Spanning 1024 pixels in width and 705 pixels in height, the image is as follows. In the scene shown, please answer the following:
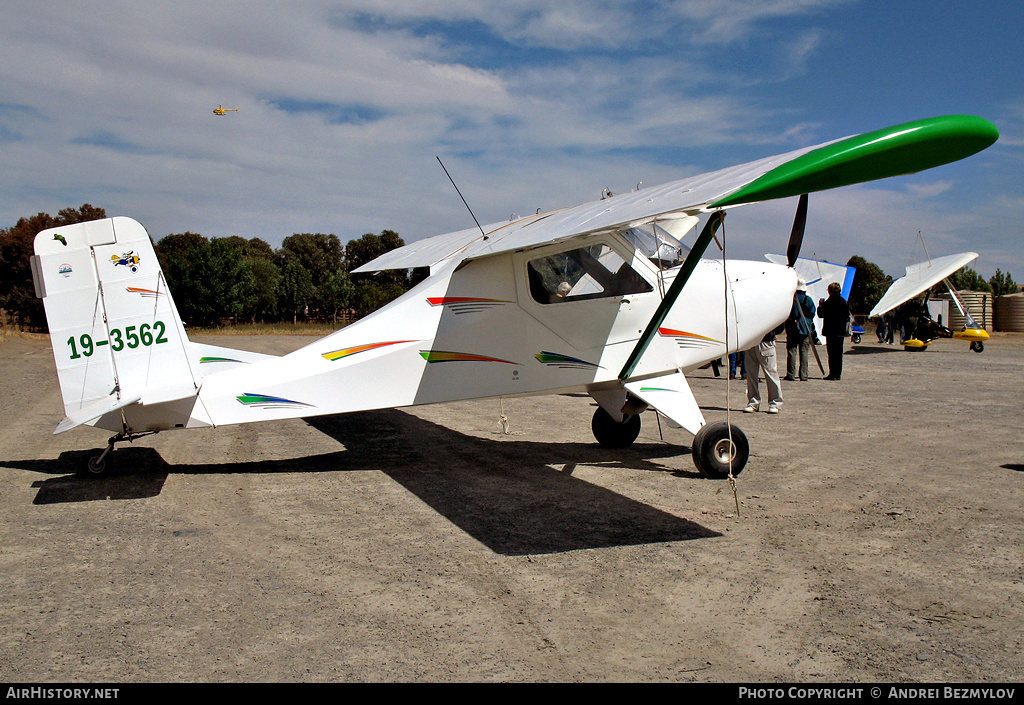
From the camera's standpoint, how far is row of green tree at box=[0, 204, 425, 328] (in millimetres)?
41969

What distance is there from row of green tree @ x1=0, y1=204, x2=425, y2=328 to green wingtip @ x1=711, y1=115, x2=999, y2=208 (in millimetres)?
25566

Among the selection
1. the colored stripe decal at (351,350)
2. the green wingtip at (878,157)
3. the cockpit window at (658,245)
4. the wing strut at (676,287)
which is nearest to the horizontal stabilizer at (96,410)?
the colored stripe decal at (351,350)

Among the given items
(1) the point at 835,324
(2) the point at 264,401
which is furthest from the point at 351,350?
(1) the point at 835,324

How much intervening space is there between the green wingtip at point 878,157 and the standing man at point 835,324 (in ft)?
35.0

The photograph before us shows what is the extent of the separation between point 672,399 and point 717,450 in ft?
2.16

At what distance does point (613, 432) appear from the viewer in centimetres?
813

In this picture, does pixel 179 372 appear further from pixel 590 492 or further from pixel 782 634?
pixel 782 634

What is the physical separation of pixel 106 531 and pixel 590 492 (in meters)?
4.00

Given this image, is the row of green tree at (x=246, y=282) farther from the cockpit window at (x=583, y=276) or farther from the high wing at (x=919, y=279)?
the cockpit window at (x=583, y=276)

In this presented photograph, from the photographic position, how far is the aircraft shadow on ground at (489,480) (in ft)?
16.6

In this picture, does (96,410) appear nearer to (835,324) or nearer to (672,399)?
(672,399)

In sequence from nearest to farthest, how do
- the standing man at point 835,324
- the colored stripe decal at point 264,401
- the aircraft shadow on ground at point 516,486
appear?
the aircraft shadow on ground at point 516,486 → the colored stripe decal at point 264,401 → the standing man at point 835,324

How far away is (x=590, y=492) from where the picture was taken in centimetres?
619

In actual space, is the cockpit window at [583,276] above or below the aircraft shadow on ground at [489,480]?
above
